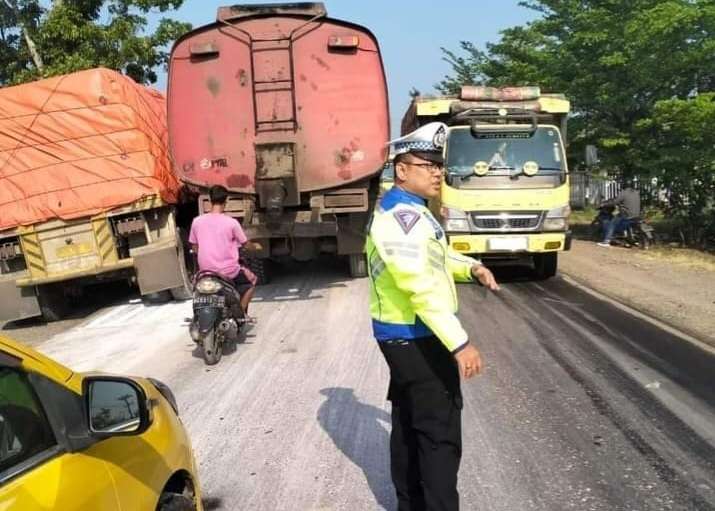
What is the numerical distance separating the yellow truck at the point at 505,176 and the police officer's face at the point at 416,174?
277 inches

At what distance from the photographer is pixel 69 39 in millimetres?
15992

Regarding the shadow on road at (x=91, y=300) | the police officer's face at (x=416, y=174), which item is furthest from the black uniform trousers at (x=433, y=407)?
the shadow on road at (x=91, y=300)

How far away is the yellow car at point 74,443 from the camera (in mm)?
1990

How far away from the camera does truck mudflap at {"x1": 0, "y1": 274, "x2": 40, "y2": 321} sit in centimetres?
862

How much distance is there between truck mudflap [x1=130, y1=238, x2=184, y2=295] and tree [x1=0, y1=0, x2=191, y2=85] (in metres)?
8.90

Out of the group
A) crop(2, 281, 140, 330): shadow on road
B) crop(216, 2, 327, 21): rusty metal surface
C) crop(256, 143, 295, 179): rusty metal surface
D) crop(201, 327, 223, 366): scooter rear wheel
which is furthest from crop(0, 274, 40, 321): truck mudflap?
crop(216, 2, 327, 21): rusty metal surface

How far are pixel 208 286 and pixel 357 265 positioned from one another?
13.5ft

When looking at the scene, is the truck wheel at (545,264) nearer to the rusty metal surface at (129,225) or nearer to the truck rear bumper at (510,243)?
the truck rear bumper at (510,243)

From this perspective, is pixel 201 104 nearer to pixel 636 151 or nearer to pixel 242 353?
pixel 242 353

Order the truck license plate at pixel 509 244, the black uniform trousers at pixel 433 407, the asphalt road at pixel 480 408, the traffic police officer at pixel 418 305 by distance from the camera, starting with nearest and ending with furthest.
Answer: the traffic police officer at pixel 418 305 < the black uniform trousers at pixel 433 407 < the asphalt road at pixel 480 408 < the truck license plate at pixel 509 244

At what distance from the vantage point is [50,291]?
9.19 m

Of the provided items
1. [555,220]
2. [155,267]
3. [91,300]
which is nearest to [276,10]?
[155,267]

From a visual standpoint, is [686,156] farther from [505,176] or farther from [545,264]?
[505,176]

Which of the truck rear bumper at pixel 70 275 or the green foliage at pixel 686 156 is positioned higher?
the green foliage at pixel 686 156
